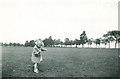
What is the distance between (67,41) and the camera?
176 metres

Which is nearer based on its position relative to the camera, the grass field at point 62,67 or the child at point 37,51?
the grass field at point 62,67

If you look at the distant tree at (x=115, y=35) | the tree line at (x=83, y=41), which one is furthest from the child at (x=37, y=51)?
the distant tree at (x=115, y=35)

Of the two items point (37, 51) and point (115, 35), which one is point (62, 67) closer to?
point (37, 51)

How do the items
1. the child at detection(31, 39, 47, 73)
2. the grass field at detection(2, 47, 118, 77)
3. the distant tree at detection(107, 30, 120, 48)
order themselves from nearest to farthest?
the grass field at detection(2, 47, 118, 77), the child at detection(31, 39, 47, 73), the distant tree at detection(107, 30, 120, 48)

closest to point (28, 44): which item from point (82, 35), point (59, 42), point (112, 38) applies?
point (59, 42)

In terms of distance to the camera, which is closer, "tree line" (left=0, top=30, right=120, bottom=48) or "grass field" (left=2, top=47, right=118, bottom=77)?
"grass field" (left=2, top=47, right=118, bottom=77)

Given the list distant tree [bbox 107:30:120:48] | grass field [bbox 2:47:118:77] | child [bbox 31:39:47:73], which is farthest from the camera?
distant tree [bbox 107:30:120:48]

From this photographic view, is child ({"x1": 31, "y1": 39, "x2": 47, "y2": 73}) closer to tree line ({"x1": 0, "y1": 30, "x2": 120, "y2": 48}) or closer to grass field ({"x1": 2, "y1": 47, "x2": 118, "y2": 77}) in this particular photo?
grass field ({"x1": 2, "y1": 47, "x2": 118, "y2": 77})

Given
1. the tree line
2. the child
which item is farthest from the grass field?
the tree line

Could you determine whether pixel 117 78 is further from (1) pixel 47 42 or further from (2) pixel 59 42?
(2) pixel 59 42

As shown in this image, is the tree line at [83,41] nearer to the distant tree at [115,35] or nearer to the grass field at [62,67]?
the distant tree at [115,35]

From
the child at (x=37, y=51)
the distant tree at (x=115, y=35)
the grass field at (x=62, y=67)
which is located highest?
the distant tree at (x=115, y=35)

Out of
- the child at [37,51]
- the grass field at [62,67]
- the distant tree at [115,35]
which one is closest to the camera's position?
the grass field at [62,67]

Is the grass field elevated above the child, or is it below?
below
